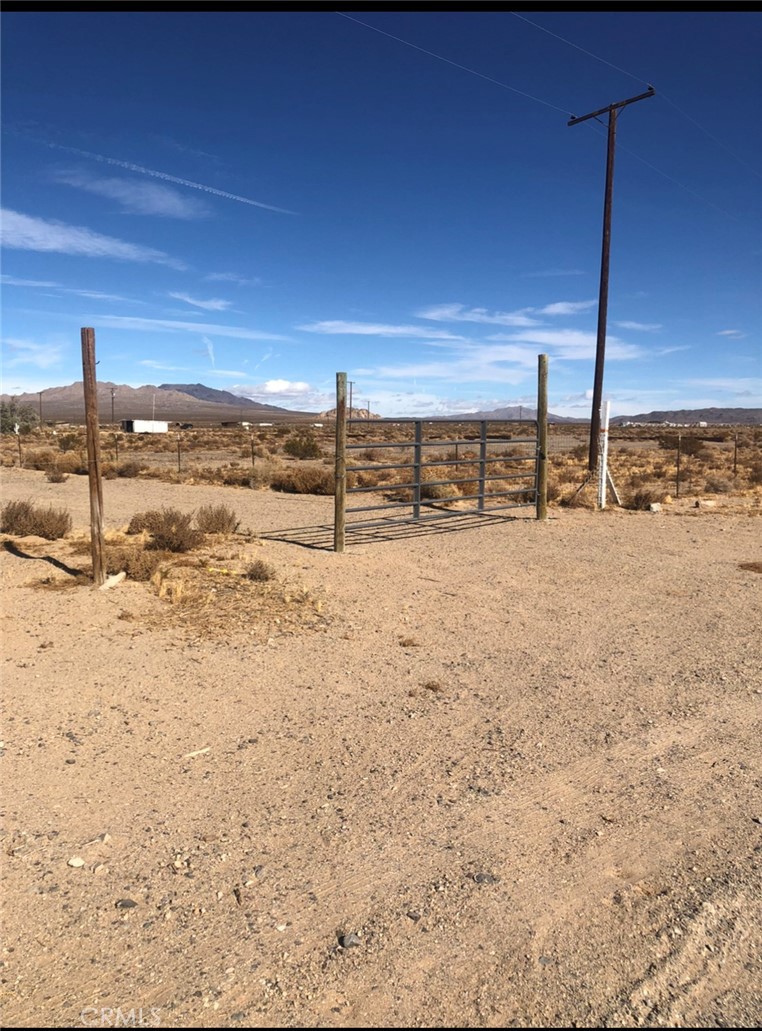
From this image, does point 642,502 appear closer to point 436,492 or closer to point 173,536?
point 436,492

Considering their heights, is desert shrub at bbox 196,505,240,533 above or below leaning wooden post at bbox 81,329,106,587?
below

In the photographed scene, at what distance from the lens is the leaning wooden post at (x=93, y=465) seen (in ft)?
25.4

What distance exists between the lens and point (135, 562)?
28.6 ft

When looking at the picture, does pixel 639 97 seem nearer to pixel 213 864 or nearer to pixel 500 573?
pixel 500 573

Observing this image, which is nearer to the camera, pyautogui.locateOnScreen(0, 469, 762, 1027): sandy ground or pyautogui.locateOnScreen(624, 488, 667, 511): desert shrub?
pyautogui.locateOnScreen(0, 469, 762, 1027): sandy ground

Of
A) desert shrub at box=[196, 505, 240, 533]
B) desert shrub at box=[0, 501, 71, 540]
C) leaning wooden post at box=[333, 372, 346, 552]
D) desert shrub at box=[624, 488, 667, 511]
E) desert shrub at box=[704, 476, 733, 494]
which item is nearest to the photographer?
leaning wooden post at box=[333, 372, 346, 552]

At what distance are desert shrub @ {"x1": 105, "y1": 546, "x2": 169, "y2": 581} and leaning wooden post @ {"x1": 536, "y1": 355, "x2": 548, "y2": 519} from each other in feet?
26.2

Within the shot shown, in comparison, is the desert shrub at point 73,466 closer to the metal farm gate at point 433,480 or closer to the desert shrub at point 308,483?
the desert shrub at point 308,483

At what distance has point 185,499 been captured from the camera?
1750 cm

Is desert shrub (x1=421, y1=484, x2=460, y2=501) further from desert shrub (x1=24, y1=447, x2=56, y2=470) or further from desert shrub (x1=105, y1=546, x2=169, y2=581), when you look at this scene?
desert shrub (x1=24, y1=447, x2=56, y2=470)

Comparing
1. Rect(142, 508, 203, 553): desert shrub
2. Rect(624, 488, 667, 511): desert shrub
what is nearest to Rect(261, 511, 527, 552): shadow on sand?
Rect(142, 508, 203, 553): desert shrub

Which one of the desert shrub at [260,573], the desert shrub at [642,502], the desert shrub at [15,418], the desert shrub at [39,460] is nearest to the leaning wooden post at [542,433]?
the desert shrub at [642,502]

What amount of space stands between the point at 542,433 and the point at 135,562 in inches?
345

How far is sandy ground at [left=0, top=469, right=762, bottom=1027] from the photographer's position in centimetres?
259
